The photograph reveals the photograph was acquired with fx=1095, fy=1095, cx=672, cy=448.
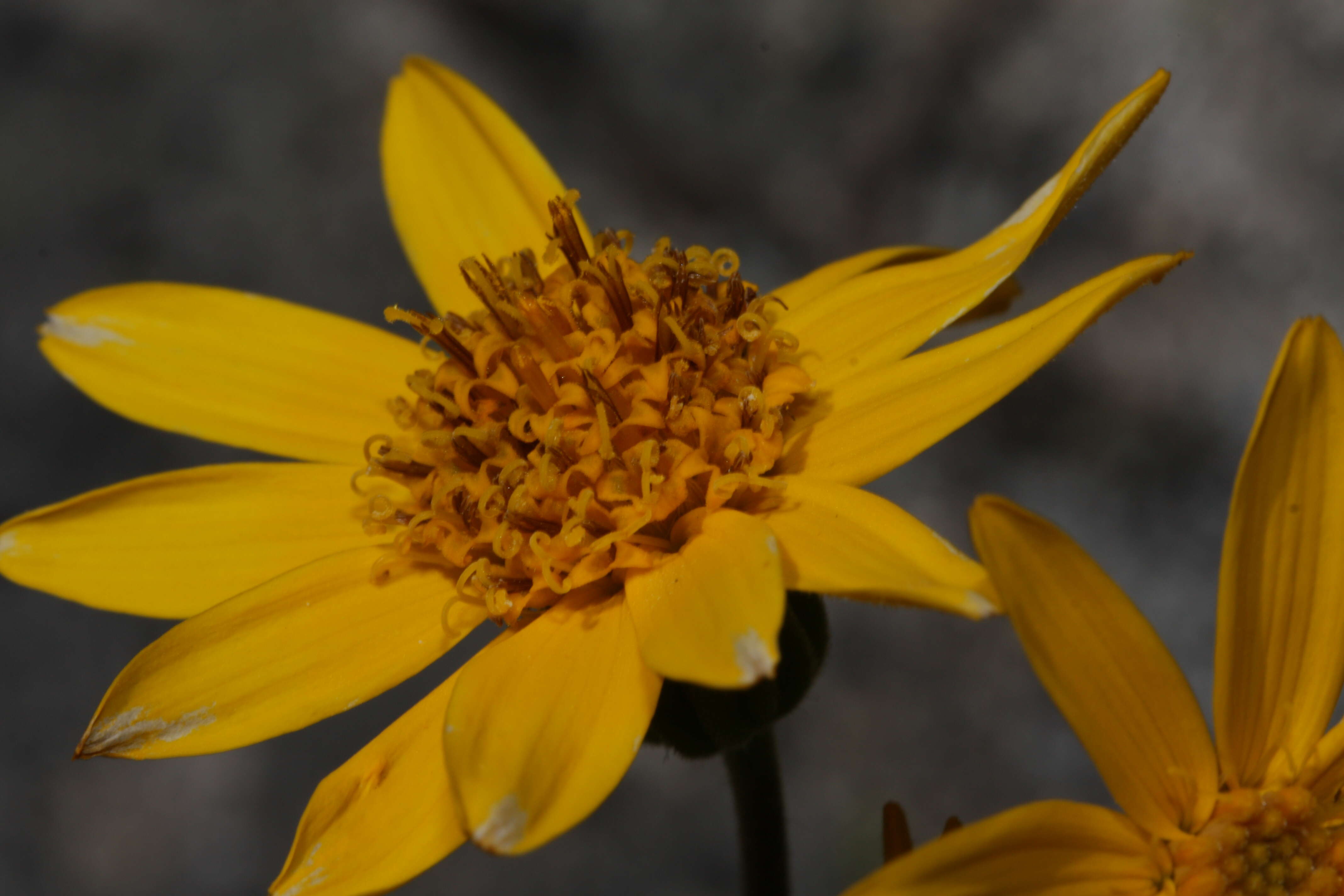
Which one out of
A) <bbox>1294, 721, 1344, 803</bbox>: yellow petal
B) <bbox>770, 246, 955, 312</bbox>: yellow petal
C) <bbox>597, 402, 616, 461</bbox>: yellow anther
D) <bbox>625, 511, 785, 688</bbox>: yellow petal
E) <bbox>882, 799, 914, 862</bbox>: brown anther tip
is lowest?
<bbox>1294, 721, 1344, 803</bbox>: yellow petal

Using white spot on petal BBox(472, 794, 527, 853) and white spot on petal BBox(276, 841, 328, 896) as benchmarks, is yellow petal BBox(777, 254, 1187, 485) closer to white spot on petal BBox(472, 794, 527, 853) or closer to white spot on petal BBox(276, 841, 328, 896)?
white spot on petal BBox(472, 794, 527, 853)

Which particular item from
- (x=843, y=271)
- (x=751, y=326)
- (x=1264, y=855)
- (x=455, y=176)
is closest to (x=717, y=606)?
(x=751, y=326)

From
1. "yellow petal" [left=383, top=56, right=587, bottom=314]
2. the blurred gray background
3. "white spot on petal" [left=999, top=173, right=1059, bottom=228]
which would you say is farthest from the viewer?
the blurred gray background

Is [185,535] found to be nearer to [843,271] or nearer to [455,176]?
[455,176]

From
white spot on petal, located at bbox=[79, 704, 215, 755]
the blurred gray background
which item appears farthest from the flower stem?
the blurred gray background

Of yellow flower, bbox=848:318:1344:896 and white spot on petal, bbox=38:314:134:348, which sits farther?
white spot on petal, bbox=38:314:134:348

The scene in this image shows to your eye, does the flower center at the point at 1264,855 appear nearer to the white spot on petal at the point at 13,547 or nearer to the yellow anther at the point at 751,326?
the yellow anther at the point at 751,326
